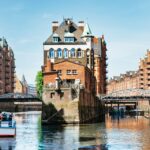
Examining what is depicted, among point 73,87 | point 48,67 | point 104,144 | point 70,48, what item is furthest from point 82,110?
point 104,144

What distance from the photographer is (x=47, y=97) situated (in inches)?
4606

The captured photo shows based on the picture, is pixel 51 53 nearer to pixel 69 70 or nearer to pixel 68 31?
pixel 68 31

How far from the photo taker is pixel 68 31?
527 feet

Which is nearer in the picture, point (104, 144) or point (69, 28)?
point (104, 144)

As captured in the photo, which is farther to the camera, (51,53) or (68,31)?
(68,31)

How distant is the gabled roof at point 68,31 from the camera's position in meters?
159

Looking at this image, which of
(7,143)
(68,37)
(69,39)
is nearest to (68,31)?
(68,37)

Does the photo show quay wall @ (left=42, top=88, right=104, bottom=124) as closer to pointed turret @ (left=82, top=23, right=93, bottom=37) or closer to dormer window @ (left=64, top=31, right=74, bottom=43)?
dormer window @ (left=64, top=31, right=74, bottom=43)

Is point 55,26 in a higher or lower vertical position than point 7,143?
higher

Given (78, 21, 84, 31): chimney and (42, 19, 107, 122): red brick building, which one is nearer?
(42, 19, 107, 122): red brick building

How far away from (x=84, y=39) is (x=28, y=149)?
344 feet

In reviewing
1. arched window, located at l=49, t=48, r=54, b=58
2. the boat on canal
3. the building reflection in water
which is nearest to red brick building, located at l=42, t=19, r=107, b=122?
arched window, located at l=49, t=48, r=54, b=58

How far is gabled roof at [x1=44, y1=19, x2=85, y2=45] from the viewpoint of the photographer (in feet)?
521

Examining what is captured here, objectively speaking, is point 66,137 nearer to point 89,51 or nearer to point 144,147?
point 144,147
